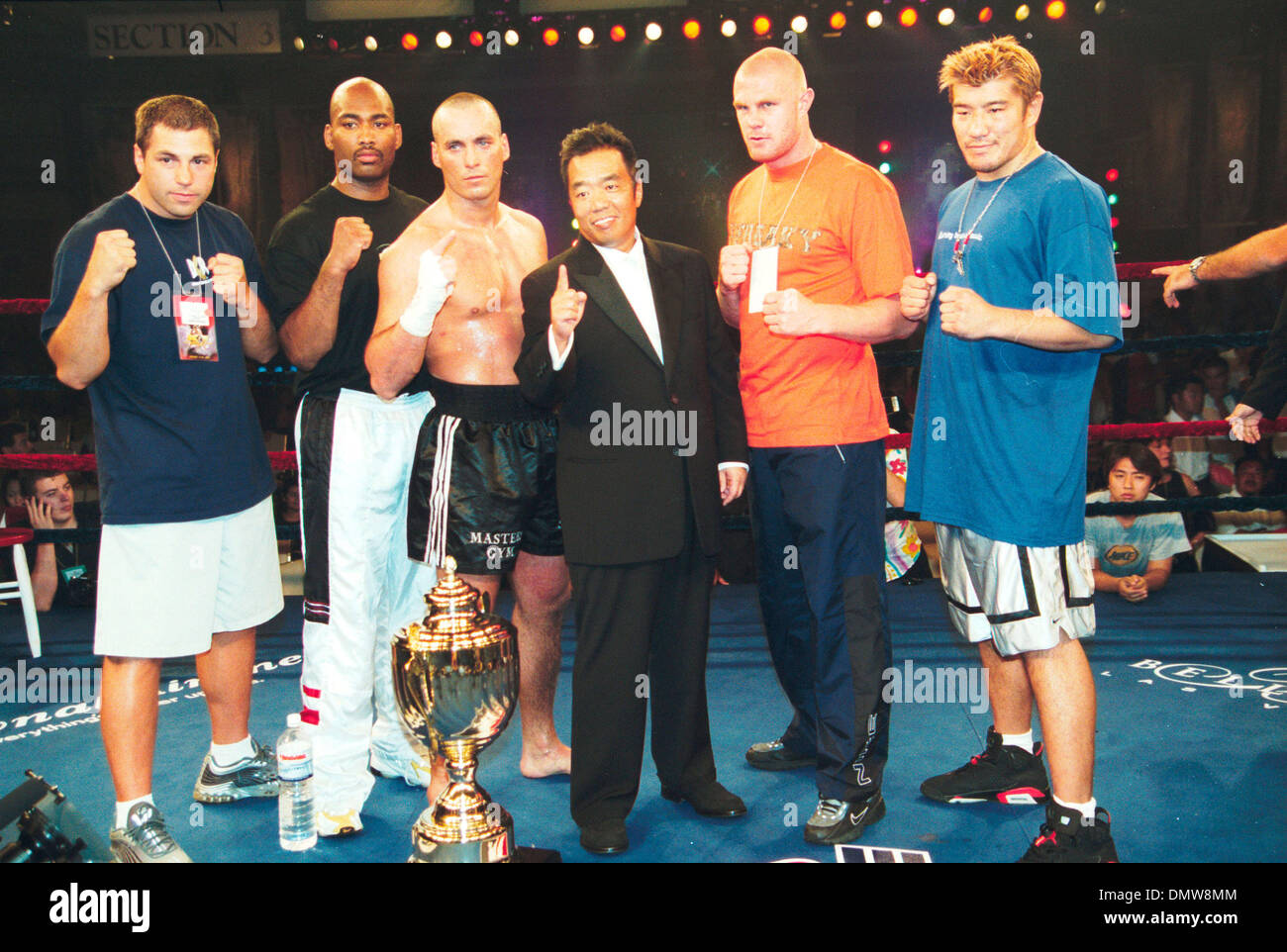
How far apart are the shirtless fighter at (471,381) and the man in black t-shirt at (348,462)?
0.12 m

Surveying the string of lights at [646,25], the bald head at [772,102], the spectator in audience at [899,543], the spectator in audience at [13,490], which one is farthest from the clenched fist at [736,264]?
the spectator in audience at [13,490]

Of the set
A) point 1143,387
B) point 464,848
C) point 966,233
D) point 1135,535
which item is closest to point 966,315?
point 966,233

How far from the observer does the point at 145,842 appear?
83.6 inches

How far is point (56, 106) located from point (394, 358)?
5493 millimetres

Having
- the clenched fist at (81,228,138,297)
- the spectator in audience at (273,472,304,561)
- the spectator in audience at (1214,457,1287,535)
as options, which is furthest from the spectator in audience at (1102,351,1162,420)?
the clenched fist at (81,228,138,297)

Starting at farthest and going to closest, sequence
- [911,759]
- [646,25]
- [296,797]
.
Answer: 1. [646,25]
2. [911,759]
3. [296,797]

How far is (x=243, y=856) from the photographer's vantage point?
221 cm

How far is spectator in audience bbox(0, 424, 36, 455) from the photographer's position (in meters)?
4.90

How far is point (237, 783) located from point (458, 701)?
129cm

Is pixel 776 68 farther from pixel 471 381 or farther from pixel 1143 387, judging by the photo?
pixel 1143 387

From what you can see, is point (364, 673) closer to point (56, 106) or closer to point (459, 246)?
point (459, 246)

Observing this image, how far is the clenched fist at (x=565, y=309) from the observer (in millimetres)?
2045

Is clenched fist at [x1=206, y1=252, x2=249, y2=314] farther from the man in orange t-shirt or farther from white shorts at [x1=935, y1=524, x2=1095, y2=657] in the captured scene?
white shorts at [x1=935, y1=524, x2=1095, y2=657]
